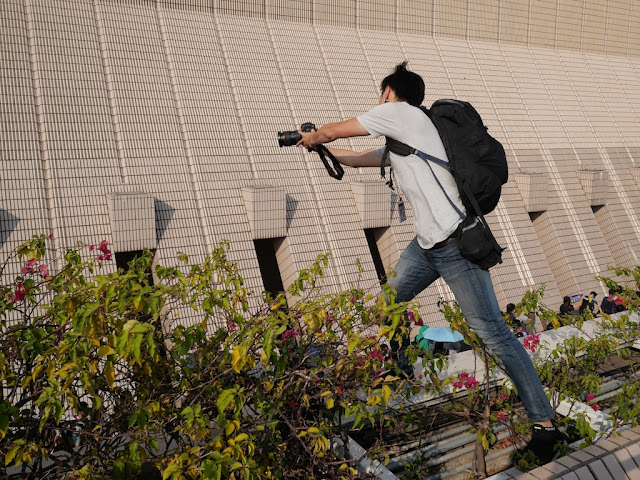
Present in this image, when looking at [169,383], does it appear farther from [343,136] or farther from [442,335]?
[442,335]

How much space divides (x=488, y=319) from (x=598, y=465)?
Answer: 0.97m

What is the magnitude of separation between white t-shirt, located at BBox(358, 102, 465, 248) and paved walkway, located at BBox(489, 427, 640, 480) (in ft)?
4.26

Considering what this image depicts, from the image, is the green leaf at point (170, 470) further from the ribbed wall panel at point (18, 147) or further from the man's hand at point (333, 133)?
the ribbed wall panel at point (18, 147)

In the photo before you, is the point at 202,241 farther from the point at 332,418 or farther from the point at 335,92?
the point at 332,418

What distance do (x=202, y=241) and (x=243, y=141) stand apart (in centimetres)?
226

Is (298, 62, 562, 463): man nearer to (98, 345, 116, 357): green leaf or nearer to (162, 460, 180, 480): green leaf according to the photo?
(98, 345, 116, 357): green leaf

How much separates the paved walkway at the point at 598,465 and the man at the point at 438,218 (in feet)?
0.38

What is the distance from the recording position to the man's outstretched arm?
110 inches

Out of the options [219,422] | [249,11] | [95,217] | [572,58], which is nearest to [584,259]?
[572,58]

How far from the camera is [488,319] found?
2.96 metres

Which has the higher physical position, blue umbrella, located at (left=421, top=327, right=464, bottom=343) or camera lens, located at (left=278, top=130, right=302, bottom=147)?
camera lens, located at (left=278, top=130, right=302, bottom=147)

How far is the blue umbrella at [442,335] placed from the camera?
7121mm

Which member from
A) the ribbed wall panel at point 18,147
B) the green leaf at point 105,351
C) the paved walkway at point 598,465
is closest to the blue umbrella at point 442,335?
the paved walkway at point 598,465

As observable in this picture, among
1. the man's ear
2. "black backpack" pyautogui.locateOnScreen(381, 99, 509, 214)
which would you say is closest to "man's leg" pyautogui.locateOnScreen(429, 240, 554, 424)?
"black backpack" pyautogui.locateOnScreen(381, 99, 509, 214)
